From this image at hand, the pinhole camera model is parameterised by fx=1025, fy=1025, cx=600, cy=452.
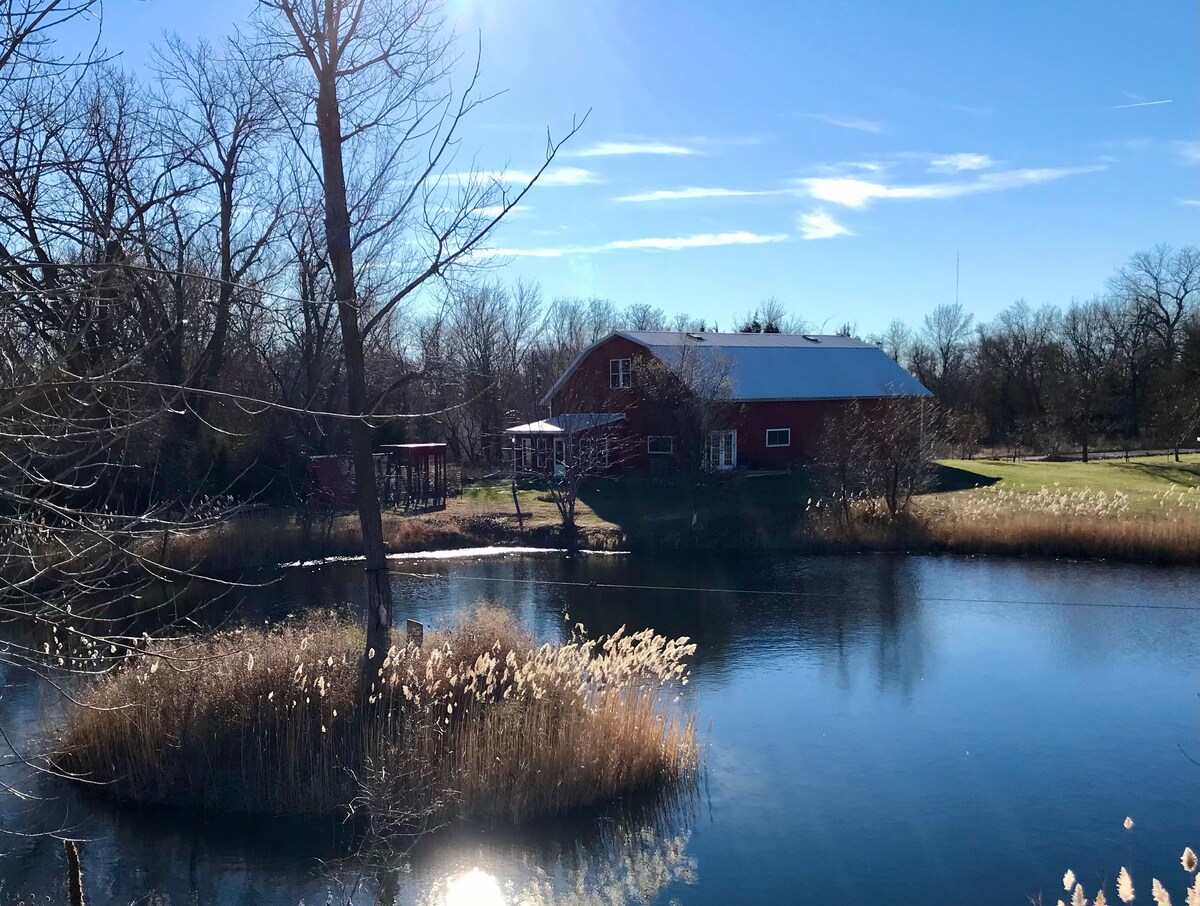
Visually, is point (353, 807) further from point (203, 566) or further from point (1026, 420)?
point (1026, 420)

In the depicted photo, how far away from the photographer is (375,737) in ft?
32.2

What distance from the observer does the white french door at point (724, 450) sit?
34.4 metres

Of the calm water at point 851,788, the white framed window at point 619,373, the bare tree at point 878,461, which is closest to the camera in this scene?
the calm water at point 851,788

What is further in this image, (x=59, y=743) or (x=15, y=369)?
(x=59, y=743)

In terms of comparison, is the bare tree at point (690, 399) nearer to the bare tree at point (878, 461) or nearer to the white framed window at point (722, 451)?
the white framed window at point (722, 451)

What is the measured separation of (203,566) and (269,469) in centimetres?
656

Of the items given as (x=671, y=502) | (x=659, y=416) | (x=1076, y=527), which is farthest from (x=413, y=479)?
(x=1076, y=527)

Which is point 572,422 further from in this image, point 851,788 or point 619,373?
point 851,788

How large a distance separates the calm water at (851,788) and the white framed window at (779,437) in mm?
17592

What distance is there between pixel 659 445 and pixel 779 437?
438 centimetres

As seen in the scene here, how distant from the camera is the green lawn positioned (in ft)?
99.0

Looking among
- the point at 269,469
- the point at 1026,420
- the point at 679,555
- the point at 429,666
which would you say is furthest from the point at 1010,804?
the point at 1026,420

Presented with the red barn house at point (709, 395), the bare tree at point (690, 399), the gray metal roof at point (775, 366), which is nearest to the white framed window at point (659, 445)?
the red barn house at point (709, 395)

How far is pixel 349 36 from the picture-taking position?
9781 millimetres
